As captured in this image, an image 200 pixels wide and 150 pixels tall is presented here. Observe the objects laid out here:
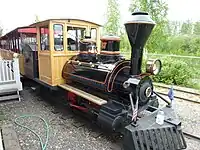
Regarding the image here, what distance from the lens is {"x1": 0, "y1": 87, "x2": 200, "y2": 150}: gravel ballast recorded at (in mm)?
3158

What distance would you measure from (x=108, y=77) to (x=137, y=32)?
0.94m

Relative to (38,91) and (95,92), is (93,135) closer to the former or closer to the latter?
(95,92)

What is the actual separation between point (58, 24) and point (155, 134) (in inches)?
125

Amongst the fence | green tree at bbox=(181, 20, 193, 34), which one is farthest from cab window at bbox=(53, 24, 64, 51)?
green tree at bbox=(181, 20, 193, 34)

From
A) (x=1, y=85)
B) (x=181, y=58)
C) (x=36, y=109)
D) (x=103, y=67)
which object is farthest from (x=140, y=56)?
(x=181, y=58)

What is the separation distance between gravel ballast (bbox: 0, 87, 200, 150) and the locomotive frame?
1.19 ft

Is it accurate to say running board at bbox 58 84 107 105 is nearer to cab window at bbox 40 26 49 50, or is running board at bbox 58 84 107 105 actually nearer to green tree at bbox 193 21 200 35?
cab window at bbox 40 26 49 50

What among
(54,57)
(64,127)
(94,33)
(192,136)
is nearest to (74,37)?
(94,33)

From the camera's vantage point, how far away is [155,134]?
251 cm

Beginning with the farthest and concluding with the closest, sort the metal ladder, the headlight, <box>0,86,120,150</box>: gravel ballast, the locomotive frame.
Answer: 1. the metal ladder
2. <box>0,86,120,150</box>: gravel ballast
3. the headlight
4. the locomotive frame

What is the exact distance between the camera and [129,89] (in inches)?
117

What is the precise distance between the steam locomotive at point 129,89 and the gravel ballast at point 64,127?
0.39m

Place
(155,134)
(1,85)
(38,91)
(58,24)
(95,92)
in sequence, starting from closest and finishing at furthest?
(155,134) < (95,92) < (58,24) < (1,85) < (38,91)

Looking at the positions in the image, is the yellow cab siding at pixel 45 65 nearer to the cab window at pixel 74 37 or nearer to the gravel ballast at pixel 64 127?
the cab window at pixel 74 37
